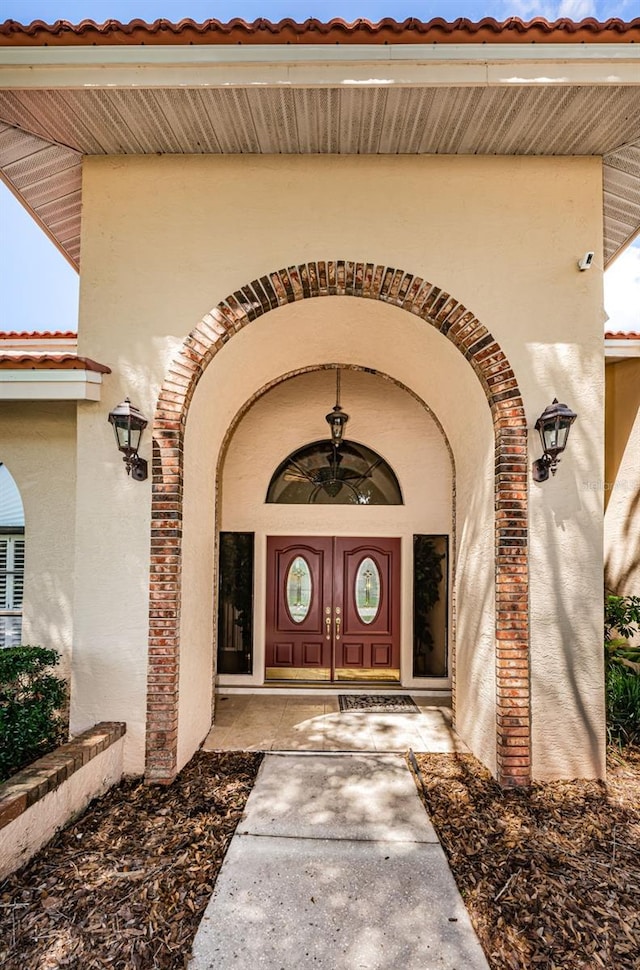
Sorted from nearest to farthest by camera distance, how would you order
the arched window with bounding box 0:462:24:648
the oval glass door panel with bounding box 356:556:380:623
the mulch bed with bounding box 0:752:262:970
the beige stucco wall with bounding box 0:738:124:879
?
1. the mulch bed with bounding box 0:752:262:970
2. the beige stucco wall with bounding box 0:738:124:879
3. the arched window with bounding box 0:462:24:648
4. the oval glass door panel with bounding box 356:556:380:623

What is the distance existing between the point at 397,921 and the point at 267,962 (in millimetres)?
A: 768

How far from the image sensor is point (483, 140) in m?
4.38

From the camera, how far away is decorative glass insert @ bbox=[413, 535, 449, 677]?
7012 mm

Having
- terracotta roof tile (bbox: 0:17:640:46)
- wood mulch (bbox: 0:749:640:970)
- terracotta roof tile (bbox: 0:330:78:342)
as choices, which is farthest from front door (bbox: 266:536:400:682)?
terracotta roof tile (bbox: 0:17:640:46)

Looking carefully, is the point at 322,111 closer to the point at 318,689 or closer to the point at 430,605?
the point at 430,605

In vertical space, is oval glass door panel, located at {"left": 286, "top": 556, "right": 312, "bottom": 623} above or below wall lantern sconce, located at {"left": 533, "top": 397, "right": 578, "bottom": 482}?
below

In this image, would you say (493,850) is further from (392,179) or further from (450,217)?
(392,179)

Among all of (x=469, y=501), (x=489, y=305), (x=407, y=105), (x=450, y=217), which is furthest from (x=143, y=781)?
(x=407, y=105)

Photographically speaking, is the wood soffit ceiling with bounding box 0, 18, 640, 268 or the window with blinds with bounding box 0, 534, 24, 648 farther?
the window with blinds with bounding box 0, 534, 24, 648

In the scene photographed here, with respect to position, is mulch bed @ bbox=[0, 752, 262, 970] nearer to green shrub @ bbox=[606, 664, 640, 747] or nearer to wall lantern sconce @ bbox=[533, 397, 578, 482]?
green shrub @ bbox=[606, 664, 640, 747]

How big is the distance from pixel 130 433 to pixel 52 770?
2.54 meters

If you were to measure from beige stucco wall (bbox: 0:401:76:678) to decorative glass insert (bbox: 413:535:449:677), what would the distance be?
4.50 metres

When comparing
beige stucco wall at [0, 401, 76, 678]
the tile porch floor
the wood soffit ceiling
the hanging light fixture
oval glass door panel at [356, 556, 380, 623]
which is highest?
the wood soffit ceiling

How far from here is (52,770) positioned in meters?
3.48
